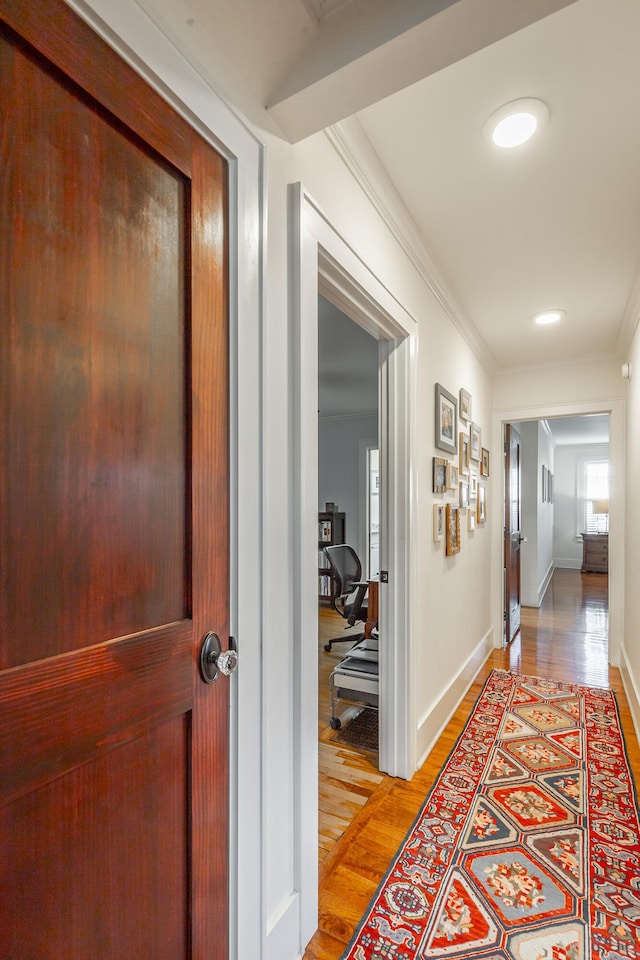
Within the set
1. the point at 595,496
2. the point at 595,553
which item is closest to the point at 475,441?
the point at 595,553

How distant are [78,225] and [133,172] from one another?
177 mm

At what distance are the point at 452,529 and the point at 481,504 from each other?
40.8 inches

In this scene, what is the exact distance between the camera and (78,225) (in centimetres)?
71

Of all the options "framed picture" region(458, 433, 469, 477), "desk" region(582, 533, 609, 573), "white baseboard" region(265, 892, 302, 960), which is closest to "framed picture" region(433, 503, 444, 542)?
"framed picture" region(458, 433, 469, 477)

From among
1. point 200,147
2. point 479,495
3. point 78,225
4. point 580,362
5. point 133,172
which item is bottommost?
point 479,495

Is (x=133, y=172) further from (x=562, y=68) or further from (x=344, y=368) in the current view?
(x=344, y=368)

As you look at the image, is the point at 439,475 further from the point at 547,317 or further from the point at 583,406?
the point at 583,406

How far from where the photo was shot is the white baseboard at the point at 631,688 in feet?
8.72

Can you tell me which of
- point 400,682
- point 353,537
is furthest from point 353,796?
point 353,537

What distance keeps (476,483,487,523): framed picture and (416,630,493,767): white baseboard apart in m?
0.98

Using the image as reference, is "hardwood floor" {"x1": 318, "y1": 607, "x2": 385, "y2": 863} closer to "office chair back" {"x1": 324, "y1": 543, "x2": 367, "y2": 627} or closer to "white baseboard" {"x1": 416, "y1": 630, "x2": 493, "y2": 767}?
"white baseboard" {"x1": 416, "y1": 630, "x2": 493, "y2": 767}

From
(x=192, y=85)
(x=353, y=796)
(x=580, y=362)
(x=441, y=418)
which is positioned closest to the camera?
(x=192, y=85)

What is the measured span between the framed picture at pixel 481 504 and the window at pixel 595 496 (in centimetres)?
707

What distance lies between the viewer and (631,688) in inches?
117
